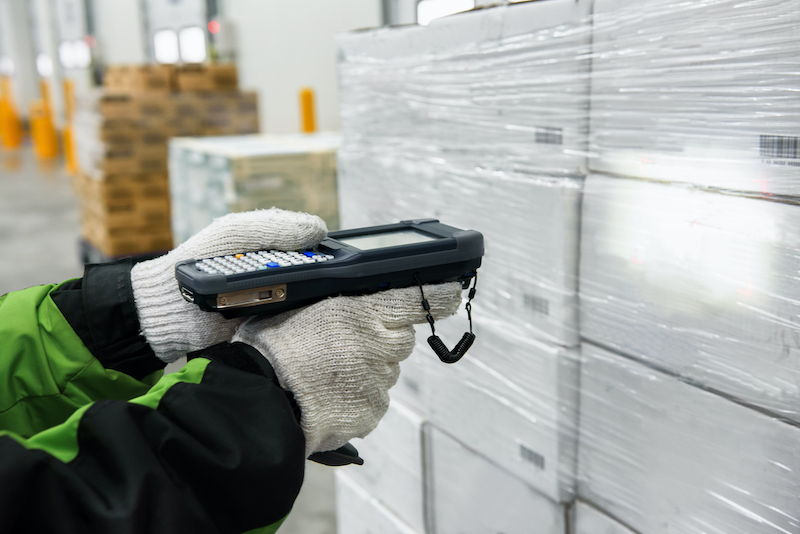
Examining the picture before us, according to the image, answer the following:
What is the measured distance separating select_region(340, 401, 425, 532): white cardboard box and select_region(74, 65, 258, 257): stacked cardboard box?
3.03 m

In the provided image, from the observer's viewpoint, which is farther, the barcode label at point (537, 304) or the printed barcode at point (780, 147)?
the barcode label at point (537, 304)

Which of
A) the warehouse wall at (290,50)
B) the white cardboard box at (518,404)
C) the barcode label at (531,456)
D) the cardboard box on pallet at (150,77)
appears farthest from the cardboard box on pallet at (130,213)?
the barcode label at (531,456)

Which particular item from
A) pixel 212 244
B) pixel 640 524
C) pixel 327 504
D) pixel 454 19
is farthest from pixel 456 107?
pixel 327 504

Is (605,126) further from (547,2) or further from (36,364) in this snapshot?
(36,364)

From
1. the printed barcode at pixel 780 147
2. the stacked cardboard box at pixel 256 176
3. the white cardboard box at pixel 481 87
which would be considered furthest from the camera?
the stacked cardboard box at pixel 256 176

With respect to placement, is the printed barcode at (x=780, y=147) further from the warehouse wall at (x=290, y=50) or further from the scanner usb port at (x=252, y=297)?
the warehouse wall at (x=290, y=50)

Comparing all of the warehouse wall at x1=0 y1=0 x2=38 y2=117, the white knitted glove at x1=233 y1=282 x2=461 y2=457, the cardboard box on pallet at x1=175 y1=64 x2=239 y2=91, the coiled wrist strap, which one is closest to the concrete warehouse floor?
the white knitted glove at x1=233 y1=282 x2=461 y2=457

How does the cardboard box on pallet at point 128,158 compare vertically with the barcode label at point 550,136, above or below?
below

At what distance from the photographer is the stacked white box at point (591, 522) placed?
3.45ft

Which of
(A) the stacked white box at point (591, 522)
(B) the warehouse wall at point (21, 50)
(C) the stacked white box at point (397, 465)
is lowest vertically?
(C) the stacked white box at point (397, 465)

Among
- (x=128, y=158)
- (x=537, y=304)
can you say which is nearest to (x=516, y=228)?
(x=537, y=304)

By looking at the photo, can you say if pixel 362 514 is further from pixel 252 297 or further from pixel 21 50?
pixel 21 50

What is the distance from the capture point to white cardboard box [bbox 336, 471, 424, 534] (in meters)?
1.64

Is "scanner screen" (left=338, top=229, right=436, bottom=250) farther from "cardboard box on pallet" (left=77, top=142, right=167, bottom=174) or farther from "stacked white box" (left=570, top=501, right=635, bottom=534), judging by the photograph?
"cardboard box on pallet" (left=77, top=142, right=167, bottom=174)
